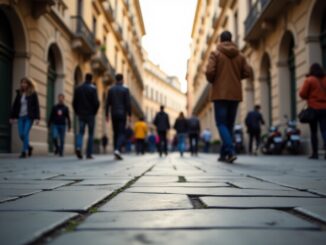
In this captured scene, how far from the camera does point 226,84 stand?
259 inches

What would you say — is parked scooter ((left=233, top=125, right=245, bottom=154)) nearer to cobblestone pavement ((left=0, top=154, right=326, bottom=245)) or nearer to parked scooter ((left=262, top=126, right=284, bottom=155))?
parked scooter ((left=262, top=126, right=284, bottom=155))

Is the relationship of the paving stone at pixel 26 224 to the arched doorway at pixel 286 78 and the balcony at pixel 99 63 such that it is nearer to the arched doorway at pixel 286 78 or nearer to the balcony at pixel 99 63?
the arched doorway at pixel 286 78

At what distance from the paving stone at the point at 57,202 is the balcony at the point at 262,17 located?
11126mm

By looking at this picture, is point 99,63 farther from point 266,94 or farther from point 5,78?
point 5,78

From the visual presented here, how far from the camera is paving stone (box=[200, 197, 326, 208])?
1871 millimetres

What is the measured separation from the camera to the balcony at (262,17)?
42.7 feet

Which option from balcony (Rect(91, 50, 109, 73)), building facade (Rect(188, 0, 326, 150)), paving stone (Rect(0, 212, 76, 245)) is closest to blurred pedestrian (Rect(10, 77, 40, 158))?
building facade (Rect(188, 0, 326, 150))

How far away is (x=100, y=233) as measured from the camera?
1.21m

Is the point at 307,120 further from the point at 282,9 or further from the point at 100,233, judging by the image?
the point at 100,233

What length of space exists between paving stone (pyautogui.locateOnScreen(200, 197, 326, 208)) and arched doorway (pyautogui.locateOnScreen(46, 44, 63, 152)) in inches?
500

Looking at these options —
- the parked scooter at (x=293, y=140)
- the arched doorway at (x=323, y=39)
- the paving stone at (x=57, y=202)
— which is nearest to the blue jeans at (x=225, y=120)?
the paving stone at (x=57, y=202)

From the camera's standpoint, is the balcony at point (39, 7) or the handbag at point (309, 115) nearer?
the handbag at point (309, 115)

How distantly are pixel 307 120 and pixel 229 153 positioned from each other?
232 centimetres

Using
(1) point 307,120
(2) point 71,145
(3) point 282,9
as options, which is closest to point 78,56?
(2) point 71,145
